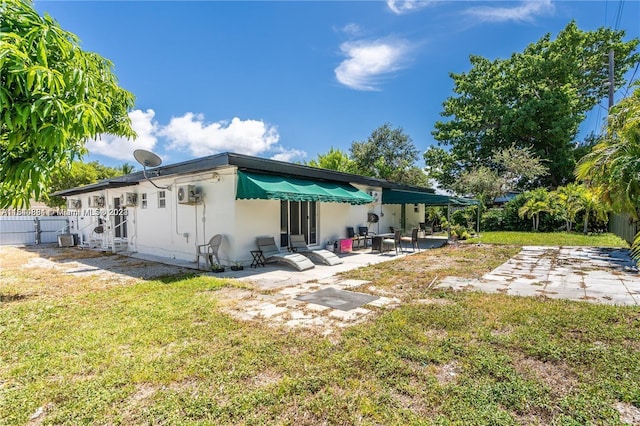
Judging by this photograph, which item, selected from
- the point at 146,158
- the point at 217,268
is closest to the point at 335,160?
the point at 146,158

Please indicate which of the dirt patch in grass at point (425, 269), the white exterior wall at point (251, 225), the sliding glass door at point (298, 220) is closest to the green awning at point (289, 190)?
the white exterior wall at point (251, 225)

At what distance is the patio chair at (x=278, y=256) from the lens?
11.7 metres

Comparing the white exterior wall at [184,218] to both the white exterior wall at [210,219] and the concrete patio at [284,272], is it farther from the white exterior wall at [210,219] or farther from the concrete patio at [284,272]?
the concrete patio at [284,272]

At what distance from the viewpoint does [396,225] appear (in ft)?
84.1

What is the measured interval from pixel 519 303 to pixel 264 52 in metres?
17.3

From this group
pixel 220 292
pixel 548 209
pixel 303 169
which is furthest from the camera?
pixel 548 209

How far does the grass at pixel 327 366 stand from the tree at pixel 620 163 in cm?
497

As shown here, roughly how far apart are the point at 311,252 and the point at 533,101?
31625 mm

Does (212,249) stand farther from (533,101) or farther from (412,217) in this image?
(533,101)

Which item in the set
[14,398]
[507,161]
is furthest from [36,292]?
[507,161]

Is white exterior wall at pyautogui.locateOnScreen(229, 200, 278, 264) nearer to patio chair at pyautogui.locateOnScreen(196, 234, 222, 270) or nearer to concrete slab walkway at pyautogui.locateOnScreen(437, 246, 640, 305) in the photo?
patio chair at pyautogui.locateOnScreen(196, 234, 222, 270)

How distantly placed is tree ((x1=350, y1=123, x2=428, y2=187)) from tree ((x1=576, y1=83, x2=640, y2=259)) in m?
27.4

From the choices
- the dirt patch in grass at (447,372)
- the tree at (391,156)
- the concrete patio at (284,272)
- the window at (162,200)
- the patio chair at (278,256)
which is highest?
the tree at (391,156)

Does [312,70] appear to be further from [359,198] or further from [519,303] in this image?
[519,303]
